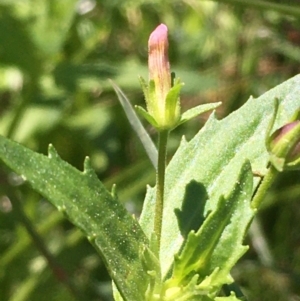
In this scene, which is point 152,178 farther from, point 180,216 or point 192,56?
point 192,56

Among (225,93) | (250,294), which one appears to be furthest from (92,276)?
(225,93)

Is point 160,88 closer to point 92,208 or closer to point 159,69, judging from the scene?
point 159,69

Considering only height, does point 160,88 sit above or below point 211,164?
above

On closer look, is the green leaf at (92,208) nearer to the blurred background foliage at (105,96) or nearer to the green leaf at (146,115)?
the green leaf at (146,115)

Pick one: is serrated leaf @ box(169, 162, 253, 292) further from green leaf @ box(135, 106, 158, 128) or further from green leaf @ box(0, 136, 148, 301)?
green leaf @ box(135, 106, 158, 128)

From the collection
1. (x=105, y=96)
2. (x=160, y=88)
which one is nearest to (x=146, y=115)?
(x=160, y=88)

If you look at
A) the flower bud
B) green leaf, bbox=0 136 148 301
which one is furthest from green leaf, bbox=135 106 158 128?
green leaf, bbox=0 136 148 301
